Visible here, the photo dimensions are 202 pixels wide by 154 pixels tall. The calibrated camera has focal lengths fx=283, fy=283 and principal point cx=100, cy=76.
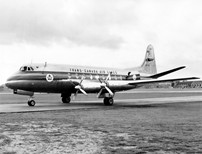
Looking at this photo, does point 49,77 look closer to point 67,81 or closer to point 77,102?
point 67,81

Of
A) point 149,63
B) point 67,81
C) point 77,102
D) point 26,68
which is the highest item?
point 149,63

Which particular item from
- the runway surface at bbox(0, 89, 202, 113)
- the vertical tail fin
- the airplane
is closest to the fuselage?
the airplane

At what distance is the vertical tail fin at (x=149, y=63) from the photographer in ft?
118

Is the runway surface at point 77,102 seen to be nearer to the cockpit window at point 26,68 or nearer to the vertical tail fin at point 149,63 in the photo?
the cockpit window at point 26,68

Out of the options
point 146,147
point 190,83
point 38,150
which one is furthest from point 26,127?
point 190,83

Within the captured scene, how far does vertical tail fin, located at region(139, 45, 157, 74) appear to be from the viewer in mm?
35894

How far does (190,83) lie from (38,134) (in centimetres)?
18935

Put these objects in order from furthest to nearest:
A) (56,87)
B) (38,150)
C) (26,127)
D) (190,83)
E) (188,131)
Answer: (190,83)
(56,87)
(26,127)
(188,131)
(38,150)

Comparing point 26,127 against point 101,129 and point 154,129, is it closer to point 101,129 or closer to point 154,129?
point 101,129

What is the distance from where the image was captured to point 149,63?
36375 mm

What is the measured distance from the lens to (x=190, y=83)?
18888 cm

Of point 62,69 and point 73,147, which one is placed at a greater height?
point 62,69

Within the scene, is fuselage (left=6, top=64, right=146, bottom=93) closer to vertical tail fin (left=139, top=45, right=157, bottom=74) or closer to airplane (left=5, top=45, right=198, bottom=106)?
airplane (left=5, top=45, right=198, bottom=106)

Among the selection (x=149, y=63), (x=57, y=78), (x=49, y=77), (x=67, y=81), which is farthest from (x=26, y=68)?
(x=149, y=63)
